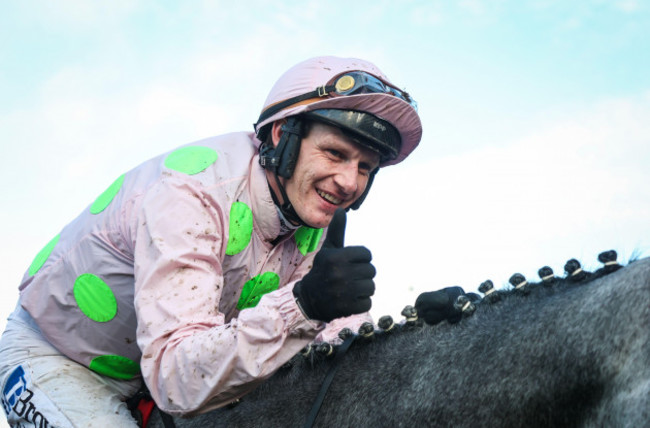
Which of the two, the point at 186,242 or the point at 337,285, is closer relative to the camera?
the point at 337,285

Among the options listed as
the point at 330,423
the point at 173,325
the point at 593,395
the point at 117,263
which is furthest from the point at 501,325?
the point at 117,263

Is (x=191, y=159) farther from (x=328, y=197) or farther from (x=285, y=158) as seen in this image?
(x=328, y=197)

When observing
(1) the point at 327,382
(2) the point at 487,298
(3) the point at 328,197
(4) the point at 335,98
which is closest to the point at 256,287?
(3) the point at 328,197

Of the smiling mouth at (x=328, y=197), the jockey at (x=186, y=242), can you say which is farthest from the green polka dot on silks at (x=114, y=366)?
the smiling mouth at (x=328, y=197)

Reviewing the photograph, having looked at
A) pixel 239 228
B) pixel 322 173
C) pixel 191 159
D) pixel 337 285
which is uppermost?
pixel 191 159

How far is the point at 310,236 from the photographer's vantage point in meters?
4.16

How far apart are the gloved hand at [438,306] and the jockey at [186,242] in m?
0.38

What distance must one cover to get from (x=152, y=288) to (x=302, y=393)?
2.81 ft

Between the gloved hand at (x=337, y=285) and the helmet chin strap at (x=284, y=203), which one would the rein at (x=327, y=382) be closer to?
the gloved hand at (x=337, y=285)

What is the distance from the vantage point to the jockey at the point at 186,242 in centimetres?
307

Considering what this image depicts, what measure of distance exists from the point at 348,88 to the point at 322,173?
1.62ft

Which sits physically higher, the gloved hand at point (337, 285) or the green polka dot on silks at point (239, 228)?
the green polka dot on silks at point (239, 228)

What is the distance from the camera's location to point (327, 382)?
293cm

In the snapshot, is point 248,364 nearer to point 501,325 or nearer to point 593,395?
point 501,325
